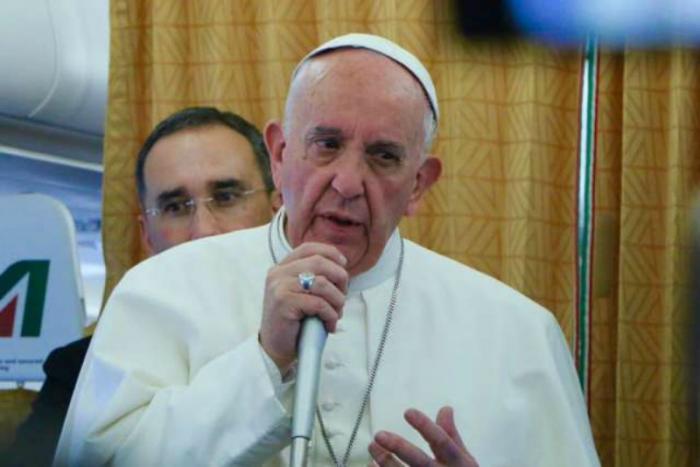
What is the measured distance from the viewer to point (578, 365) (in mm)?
3266

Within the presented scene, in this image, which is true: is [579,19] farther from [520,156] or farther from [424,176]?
[520,156]

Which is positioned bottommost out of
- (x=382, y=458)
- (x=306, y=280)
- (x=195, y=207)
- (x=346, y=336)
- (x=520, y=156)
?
(x=382, y=458)

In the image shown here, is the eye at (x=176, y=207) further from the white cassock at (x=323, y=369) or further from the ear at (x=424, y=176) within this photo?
the ear at (x=424, y=176)

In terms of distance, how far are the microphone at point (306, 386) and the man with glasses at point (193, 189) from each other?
118 cm

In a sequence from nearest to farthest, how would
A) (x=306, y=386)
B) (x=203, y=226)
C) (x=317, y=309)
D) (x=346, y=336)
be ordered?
(x=306, y=386), (x=317, y=309), (x=346, y=336), (x=203, y=226)

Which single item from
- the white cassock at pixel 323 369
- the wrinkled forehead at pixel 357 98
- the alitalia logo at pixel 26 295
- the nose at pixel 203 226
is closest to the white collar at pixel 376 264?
the white cassock at pixel 323 369

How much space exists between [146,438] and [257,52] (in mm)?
1888

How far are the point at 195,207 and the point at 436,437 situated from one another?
1.15m

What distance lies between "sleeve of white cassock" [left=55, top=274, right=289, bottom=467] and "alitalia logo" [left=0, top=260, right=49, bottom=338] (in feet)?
4.97

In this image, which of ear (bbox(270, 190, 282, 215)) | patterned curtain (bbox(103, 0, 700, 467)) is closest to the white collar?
ear (bbox(270, 190, 282, 215))

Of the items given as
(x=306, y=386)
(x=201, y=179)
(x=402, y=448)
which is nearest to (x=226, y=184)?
(x=201, y=179)

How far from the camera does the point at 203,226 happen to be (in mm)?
2697

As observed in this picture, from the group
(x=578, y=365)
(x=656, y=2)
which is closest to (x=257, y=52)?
(x=578, y=365)

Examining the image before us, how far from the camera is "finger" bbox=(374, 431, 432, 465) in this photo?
171 centimetres
